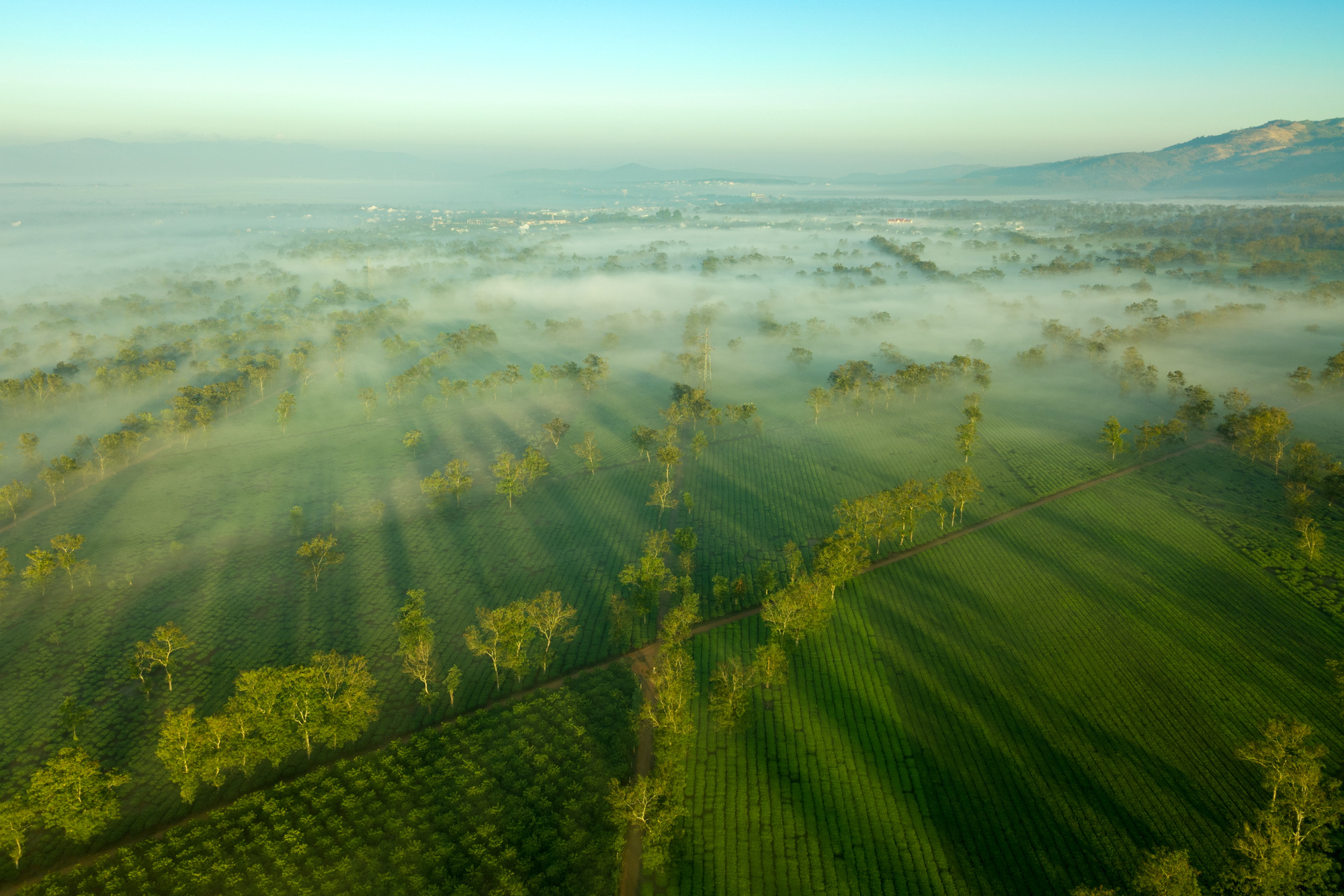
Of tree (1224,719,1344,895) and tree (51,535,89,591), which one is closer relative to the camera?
tree (1224,719,1344,895)

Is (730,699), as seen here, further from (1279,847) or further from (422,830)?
(1279,847)

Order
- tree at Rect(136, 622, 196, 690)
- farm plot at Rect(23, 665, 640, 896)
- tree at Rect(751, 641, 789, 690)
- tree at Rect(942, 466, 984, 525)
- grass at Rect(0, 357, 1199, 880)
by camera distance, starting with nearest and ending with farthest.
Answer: farm plot at Rect(23, 665, 640, 896) → tree at Rect(751, 641, 789, 690) → tree at Rect(136, 622, 196, 690) → grass at Rect(0, 357, 1199, 880) → tree at Rect(942, 466, 984, 525)

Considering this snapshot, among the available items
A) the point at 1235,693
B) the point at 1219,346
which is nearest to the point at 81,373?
the point at 1235,693

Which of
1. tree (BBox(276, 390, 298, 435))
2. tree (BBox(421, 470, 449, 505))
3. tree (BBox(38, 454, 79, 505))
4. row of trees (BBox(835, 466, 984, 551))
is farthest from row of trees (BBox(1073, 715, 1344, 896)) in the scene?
tree (BBox(276, 390, 298, 435))

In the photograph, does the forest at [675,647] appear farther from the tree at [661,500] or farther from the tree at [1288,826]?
the tree at [661,500]

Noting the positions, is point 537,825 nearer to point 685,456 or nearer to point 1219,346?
point 685,456

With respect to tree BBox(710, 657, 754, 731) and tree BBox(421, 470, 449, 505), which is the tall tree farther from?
tree BBox(421, 470, 449, 505)

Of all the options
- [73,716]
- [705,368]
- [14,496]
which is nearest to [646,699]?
[73,716]
